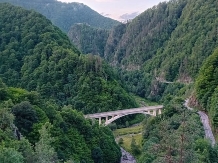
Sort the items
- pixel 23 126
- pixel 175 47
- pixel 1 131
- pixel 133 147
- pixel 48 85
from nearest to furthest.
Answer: pixel 1 131
pixel 23 126
pixel 133 147
pixel 48 85
pixel 175 47

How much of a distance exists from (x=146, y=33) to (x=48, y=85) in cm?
10536

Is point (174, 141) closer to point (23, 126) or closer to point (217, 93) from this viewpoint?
point (23, 126)

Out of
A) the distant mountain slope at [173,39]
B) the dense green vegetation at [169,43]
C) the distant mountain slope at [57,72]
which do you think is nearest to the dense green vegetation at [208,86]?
the distant mountain slope at [57,72]

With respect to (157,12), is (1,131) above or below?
below

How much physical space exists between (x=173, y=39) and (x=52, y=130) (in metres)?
113

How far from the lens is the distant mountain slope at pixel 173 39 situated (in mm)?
132250


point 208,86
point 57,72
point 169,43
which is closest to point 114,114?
point 57,72

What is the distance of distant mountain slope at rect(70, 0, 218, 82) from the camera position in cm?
13225

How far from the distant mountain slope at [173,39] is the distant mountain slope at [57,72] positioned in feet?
139

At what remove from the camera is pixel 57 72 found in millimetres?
89312

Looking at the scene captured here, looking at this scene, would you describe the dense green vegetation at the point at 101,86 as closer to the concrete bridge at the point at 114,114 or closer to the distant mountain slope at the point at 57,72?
the distant mountain slope at the point at 57,72

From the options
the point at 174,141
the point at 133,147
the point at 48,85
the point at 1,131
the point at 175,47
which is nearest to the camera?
the point at 174,141

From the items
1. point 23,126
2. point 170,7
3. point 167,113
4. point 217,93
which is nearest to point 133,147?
point 167,113

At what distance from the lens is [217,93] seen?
63.3 metres
